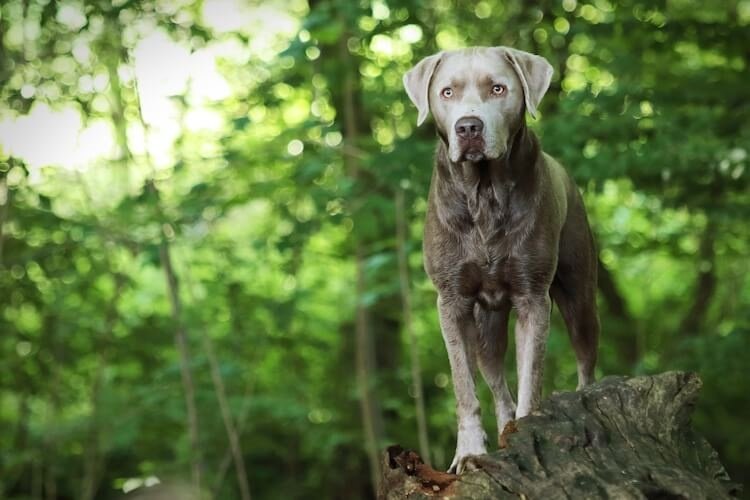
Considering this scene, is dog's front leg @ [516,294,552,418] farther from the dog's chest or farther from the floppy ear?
the floppy ear

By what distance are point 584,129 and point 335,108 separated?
12.4 feet

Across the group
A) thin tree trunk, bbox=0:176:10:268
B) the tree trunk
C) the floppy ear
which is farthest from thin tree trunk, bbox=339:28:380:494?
the tree trunk

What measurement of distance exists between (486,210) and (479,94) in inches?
19.6

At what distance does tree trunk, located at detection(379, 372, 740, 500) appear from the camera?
3.59 meters

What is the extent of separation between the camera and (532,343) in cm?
426

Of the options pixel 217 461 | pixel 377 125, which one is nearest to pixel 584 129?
→ pixel 377 125

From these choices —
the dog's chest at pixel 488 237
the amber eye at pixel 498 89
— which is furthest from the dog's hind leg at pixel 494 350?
the amber eye at pixel 498 89

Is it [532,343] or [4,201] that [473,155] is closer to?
[532,343]

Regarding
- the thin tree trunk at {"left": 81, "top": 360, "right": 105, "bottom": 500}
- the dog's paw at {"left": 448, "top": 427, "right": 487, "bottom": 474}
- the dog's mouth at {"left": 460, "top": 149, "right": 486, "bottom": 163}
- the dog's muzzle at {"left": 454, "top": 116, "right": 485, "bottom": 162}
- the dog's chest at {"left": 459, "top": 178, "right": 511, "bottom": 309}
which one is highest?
the dog's muzzle at {"left": 454, "top": 116, "right": 485, "bottom": 162}

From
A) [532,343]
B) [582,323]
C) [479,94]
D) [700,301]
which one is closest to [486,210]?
[479,94]

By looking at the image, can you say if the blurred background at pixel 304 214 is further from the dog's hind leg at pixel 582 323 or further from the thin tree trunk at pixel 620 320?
the dog's hind leg at pixel 582 323

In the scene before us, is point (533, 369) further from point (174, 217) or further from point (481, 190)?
point (174, 217)

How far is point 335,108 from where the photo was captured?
10.3 metres

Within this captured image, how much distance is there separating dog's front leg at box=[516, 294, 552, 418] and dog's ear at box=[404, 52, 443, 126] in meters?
0.90
